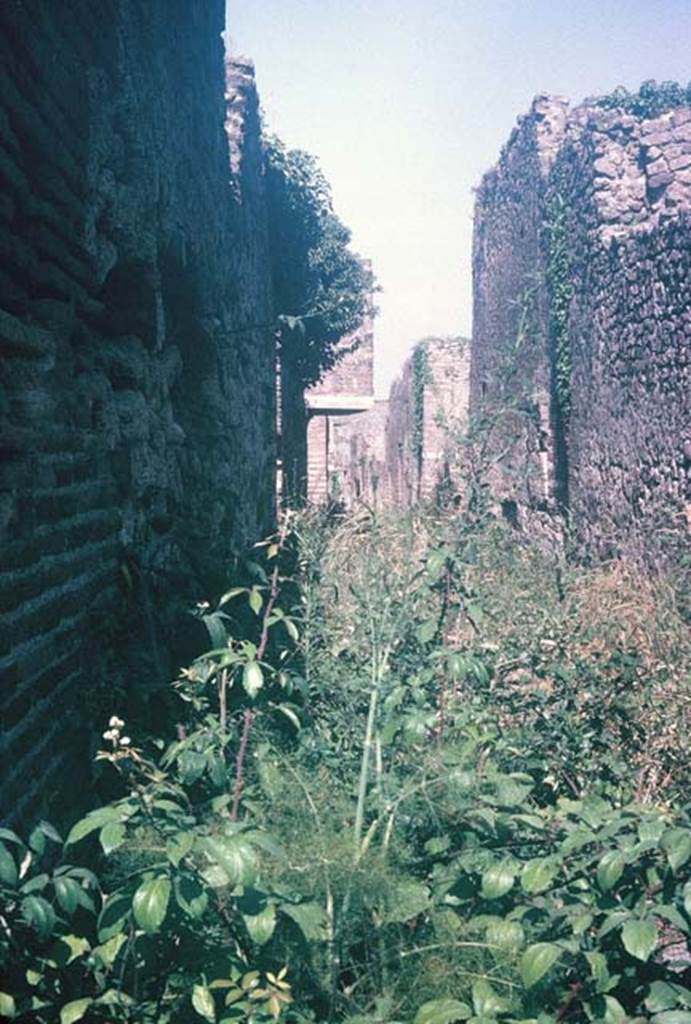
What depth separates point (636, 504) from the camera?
7105mm

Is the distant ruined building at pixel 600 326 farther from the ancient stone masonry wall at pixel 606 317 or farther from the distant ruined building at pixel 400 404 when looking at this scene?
the distant ruined building at pixel 400 404

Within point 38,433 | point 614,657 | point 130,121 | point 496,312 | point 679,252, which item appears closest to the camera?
point 38,433

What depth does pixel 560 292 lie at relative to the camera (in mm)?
9359

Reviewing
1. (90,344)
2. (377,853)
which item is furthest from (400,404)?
(377,853)

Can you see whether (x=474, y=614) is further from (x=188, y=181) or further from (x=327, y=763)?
(x=188, y=181)

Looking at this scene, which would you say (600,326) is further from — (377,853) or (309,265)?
(377,853)

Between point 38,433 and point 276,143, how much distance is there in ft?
26.1

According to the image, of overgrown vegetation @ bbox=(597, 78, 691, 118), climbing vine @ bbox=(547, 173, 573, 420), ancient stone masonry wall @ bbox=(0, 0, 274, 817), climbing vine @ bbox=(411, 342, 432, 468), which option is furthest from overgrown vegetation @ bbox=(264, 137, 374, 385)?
climbing vine @ bbox=(411, 342, 432, 468)

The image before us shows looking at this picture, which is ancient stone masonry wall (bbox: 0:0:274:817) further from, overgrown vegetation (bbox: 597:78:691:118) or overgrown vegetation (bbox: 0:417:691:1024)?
overgrown vegetation (bbox: 597:78:691:118)

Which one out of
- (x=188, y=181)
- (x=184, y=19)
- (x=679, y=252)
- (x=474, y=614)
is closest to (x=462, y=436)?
(x=474, y=614)

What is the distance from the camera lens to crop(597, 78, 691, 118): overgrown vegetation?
8758 mm

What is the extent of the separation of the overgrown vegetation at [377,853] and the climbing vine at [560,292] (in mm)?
6411

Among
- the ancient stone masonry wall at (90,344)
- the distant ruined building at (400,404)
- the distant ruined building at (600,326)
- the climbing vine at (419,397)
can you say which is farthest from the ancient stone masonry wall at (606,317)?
the climbing vine at (419,397)

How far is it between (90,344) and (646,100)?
8.26 m
